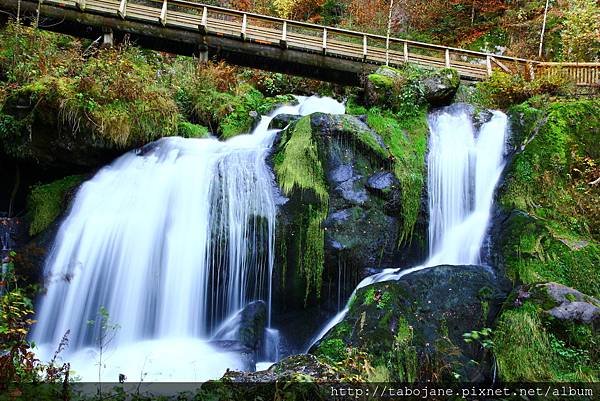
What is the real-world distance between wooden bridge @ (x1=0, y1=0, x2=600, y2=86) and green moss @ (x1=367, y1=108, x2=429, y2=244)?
6001mm

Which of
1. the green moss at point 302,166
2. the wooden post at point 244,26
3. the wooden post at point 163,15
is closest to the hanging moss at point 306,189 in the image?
the green moss at point 302,166

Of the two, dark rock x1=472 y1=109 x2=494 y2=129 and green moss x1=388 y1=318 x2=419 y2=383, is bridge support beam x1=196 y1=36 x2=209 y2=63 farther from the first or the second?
green moss x1=388 y1=318 x2=419 y2=383

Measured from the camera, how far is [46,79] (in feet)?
28.9

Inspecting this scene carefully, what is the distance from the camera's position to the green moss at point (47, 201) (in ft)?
27.2

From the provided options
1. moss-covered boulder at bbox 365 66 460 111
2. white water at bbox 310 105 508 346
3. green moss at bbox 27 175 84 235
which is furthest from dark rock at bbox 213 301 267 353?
moss-covered boulder at bbox 365 66 460 111

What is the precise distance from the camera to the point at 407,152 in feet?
27.3

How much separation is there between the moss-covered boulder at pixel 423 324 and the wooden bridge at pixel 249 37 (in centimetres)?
1019

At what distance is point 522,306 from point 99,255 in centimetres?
626

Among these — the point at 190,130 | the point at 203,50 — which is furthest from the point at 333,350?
the point at 203,50

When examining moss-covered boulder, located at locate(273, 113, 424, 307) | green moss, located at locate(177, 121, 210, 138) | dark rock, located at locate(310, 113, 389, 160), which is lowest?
moss-covered boulder, located at locate(273, 113, 424, 307)

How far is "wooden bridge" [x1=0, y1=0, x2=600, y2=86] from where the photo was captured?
14320mm

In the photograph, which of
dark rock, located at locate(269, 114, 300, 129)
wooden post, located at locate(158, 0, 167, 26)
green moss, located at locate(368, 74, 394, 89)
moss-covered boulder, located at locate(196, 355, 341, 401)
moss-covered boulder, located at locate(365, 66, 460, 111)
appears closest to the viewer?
moss-covered boulder, located at locate(196, 355, 341, 401)

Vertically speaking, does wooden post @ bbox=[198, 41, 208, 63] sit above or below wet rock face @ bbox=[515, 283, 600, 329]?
above

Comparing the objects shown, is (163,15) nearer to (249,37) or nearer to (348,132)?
(249,37)
